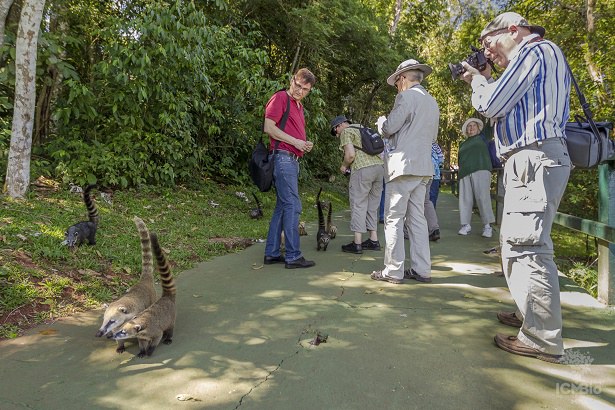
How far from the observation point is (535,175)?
8.38 feet

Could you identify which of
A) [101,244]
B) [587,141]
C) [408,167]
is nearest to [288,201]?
[408,167]

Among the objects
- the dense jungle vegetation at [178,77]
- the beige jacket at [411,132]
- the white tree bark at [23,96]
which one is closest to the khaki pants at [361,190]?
the beige jacket at [411,132]

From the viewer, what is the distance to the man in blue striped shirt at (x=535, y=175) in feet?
8.30

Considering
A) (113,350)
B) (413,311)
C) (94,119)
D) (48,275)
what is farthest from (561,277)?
(94,119)

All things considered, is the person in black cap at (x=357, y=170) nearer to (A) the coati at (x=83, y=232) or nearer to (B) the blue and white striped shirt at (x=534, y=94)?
(B) the blue and white striped shirt at (x=534, y=94)

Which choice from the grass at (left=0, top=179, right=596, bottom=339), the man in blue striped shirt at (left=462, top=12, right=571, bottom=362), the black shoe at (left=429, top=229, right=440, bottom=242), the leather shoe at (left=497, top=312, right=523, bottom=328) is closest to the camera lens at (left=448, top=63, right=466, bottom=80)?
the man in blue striped shirt at (left=462, top=12, right=571, bottom=362)

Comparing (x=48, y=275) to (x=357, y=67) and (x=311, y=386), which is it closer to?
A: (x=311, y=386)

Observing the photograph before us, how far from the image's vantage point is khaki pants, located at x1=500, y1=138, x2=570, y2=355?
2.52 m

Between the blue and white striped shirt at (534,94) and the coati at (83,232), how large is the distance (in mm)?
3975

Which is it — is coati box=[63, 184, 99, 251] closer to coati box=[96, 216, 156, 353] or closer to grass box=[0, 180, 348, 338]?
grass box=[0, 180, 348, 338]

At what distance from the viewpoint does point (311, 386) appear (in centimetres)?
228

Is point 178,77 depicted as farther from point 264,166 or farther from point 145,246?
point 145,246

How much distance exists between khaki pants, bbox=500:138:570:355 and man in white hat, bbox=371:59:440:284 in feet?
4.79

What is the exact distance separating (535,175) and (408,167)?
151 centimetres
